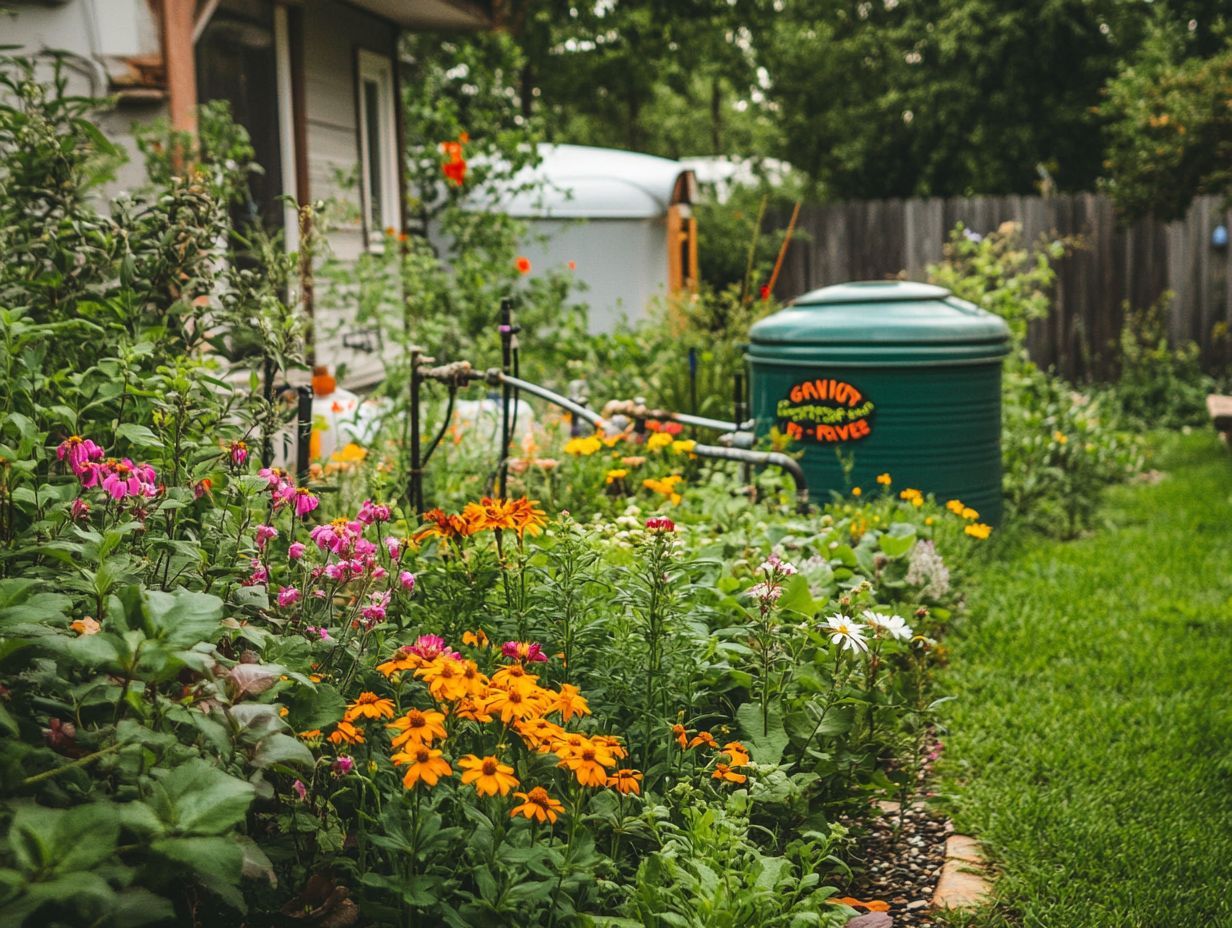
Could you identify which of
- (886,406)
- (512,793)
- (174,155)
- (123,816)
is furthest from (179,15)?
(123,816)

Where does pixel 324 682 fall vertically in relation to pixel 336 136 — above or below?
below

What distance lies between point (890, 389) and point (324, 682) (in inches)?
139

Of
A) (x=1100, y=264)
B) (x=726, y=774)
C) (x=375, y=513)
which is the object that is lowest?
(x=726, y=774)

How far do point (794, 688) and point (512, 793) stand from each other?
859mm

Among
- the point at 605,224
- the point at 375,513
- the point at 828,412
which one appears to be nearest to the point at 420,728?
the point at 375,513

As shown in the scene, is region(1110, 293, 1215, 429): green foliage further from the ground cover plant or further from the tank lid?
the ground cover plant

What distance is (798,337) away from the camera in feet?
16.9

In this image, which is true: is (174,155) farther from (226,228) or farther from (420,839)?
(420,839)

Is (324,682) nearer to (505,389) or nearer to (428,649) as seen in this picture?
(428,649)

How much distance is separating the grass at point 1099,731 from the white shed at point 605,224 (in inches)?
239

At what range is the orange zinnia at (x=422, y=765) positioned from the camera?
1.64 metres

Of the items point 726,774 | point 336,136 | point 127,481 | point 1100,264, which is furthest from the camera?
point 1100,264

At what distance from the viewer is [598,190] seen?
10.9m

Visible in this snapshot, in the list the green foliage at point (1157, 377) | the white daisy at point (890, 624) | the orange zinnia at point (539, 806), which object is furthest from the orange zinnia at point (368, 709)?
the green foliage at point (1157, 377)
